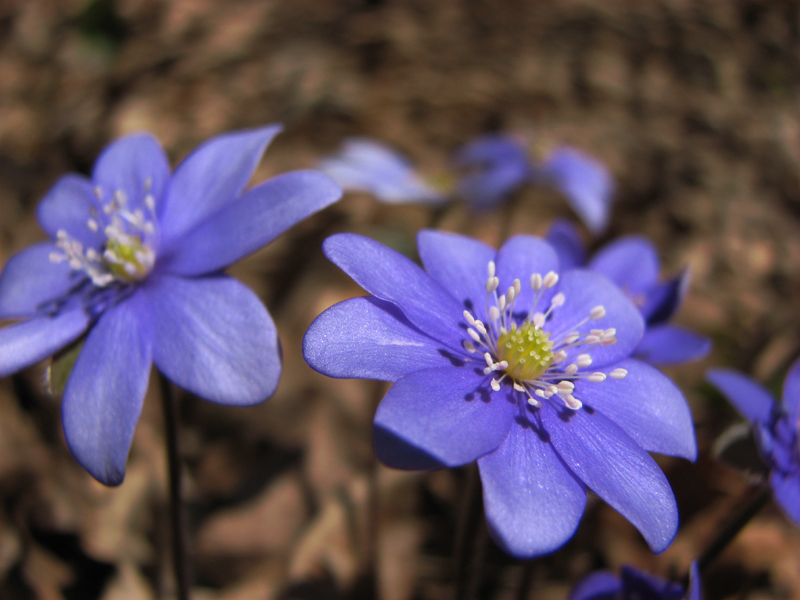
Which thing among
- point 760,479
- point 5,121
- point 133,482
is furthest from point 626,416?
point 5,121

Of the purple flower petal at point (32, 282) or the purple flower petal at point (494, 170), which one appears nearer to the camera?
the purple flower petal at point (32, 282)

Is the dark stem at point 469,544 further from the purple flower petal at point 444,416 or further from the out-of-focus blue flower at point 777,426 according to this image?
the out-of-focus blue flower at point 777,426

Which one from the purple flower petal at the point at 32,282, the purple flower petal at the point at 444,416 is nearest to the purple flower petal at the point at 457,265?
the purple flower petal at the point at 444,416

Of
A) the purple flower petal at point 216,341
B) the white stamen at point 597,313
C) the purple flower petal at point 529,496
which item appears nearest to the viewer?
the purple flower petal at point 529,496

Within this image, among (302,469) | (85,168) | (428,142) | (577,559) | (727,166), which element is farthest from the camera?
(428,142)

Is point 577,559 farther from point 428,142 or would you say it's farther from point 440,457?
point 428,142

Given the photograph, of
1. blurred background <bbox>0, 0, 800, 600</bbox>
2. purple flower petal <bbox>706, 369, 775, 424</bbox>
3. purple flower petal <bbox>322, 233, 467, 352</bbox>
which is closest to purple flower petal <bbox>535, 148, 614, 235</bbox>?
blurred background <bbox>0, 0, 800, 600</bbox>

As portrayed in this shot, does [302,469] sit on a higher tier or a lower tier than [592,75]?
lower
